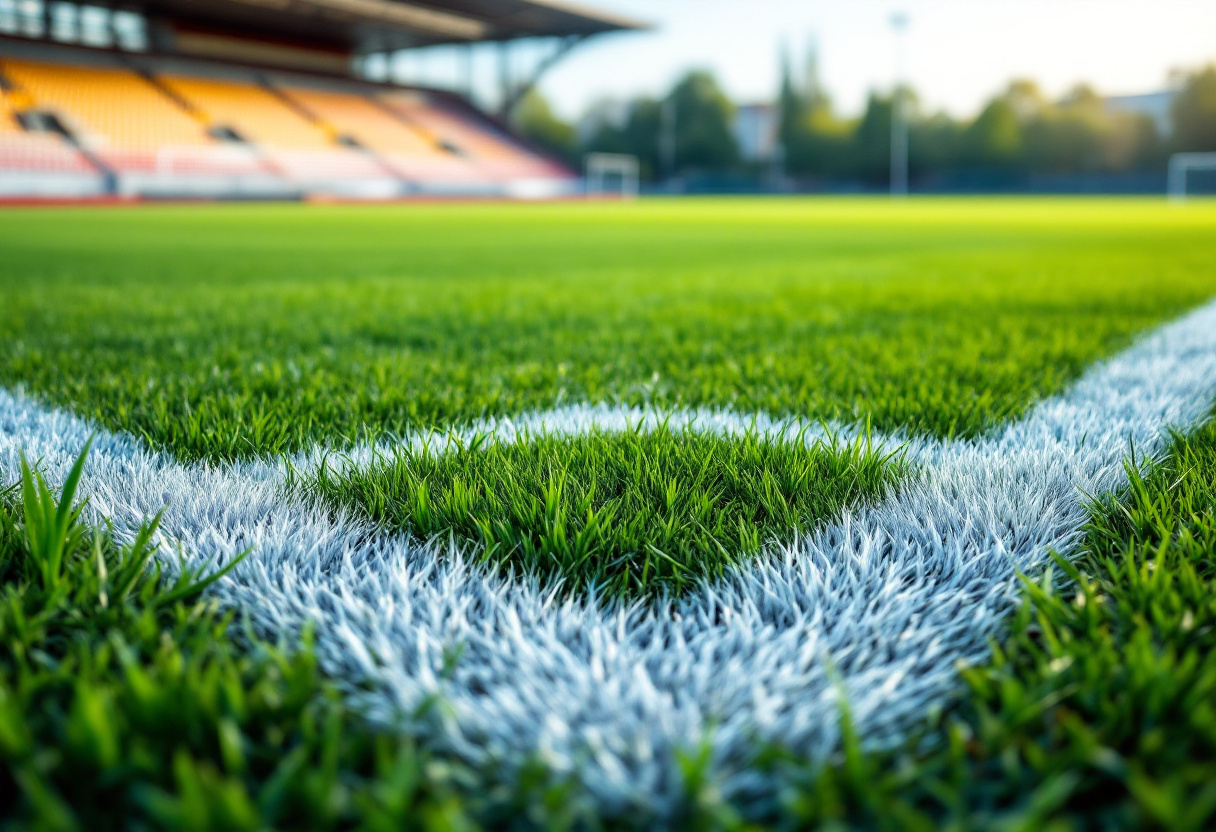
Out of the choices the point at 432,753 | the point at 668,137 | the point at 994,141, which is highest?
the point at 668,137

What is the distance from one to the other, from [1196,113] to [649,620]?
5195 cm

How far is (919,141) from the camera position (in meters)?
47.5

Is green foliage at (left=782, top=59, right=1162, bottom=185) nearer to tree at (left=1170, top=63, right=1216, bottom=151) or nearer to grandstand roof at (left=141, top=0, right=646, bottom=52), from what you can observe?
tree at (left=1170, top=63, right=1216, bottom=151)

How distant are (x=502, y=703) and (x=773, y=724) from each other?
25 centimetres

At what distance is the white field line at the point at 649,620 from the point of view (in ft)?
2.66

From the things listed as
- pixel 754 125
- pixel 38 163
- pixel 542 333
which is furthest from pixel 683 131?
pixel 542 333

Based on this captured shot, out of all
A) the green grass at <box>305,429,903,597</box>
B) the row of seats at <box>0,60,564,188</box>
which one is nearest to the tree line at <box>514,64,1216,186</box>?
the row of seats at <box>0,60,564,188</box>

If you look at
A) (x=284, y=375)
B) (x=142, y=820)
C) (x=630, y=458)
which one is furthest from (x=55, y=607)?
(x=284, y=375)

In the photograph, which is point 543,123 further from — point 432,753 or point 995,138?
point 432,753

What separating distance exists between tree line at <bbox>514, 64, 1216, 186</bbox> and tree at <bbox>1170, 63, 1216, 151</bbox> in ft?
0.15

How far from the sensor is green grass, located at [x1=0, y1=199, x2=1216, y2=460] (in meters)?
2.11

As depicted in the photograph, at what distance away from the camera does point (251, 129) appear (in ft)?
Result: 95.6

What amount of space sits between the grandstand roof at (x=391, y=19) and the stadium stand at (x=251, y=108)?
9 centimetres

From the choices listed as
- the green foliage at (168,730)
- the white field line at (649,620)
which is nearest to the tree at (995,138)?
the white field line at (649,620)
